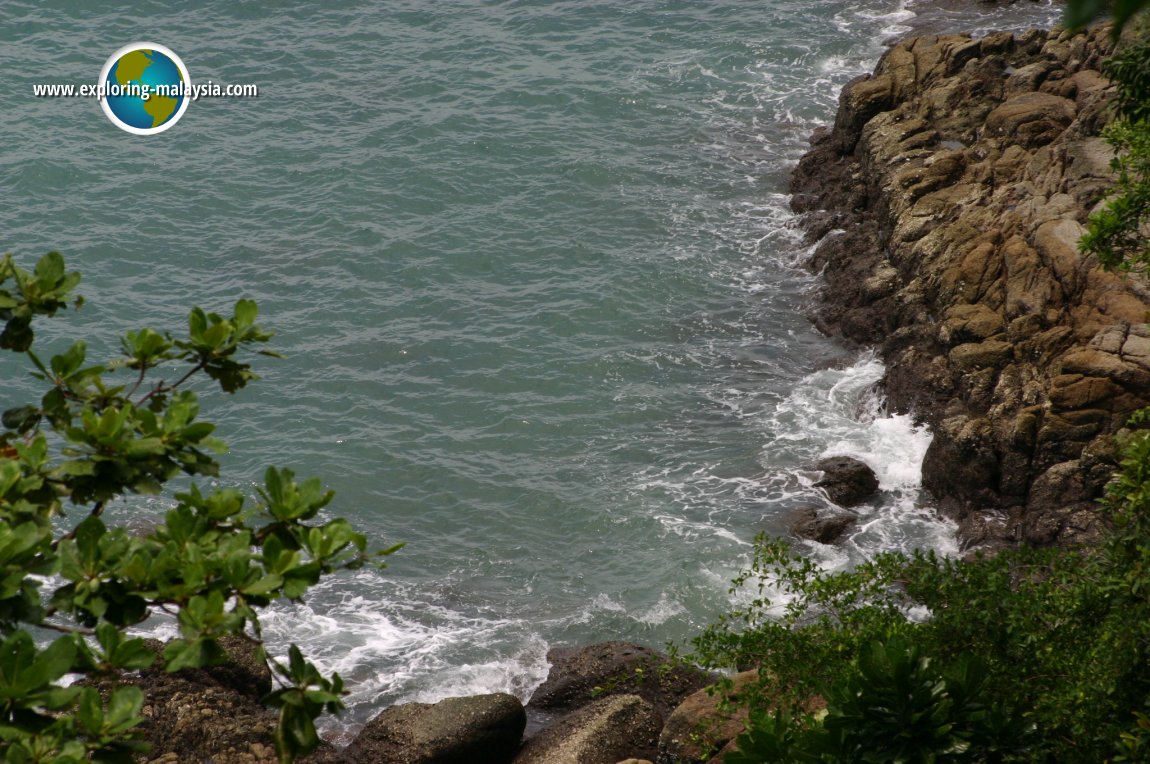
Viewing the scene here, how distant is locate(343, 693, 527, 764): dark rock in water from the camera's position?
17.2 metres

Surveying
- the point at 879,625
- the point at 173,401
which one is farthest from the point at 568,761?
the point at 173,401

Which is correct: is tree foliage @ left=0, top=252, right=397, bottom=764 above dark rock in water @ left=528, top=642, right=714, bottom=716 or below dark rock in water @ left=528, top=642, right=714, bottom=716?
above

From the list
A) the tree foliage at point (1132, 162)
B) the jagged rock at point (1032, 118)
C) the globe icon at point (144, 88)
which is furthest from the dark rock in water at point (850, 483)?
the globe icon at point (144, 88)

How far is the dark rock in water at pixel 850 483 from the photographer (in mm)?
23550

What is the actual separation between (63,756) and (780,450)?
20396 millimetres

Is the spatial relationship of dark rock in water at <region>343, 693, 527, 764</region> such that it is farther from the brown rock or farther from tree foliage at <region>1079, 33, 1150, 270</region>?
the brown rock

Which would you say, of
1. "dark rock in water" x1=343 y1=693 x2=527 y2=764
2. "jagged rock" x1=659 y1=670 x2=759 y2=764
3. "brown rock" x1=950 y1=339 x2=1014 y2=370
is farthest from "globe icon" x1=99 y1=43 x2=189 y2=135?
"jagged rock" x1=659 y1=670 x2=759 y2=764

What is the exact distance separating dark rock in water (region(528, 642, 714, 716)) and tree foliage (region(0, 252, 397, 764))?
37.3 feet

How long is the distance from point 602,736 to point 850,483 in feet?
29.9

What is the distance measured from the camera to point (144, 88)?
4225cm

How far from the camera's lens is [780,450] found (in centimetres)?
2561

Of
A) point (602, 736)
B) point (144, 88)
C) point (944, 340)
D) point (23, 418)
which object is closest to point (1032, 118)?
point (944, 340)

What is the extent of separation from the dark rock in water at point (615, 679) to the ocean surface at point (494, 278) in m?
1.02

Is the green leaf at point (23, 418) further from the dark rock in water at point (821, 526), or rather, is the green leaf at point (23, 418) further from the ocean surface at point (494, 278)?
the dark rock in water at point (821, 526)
